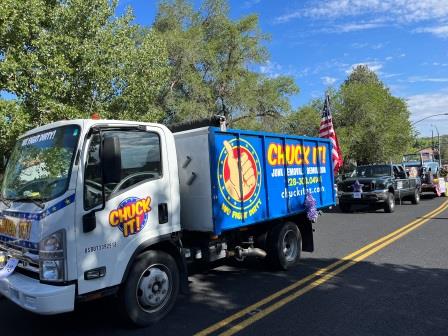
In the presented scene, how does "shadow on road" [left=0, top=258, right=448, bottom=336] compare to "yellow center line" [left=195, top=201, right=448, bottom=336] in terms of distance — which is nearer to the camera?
"shadow on road" [left=0, top=258, right=448, bottom=336]

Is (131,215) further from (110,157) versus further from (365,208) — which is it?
(365,208)

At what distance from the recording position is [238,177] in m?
6.17

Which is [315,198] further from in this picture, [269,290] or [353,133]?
[353,133]

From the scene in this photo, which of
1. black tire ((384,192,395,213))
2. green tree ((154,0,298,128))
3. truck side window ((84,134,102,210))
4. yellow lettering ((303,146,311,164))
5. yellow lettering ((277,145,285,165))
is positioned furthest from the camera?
green tree ((154,0,298,128))

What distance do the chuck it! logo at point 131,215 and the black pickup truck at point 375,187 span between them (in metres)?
13.9

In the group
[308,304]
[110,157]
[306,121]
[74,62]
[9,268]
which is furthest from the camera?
[306,121]

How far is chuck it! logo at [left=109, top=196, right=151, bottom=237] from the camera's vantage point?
4641 mm

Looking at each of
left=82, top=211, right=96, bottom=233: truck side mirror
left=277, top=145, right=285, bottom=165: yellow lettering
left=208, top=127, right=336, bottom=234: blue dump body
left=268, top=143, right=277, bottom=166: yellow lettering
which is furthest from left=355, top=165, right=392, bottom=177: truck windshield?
left=82, top=211, right=96, bottom=233: truck side mirror

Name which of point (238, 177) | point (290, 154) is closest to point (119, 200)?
point (238, 177)

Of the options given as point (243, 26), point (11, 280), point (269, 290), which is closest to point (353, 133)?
point (243, 26)

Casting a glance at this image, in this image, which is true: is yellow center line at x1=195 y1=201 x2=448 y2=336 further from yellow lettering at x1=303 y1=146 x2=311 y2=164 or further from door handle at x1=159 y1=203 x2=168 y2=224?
yellow lettering at x1=303 y1=146 x2=311 y2=164

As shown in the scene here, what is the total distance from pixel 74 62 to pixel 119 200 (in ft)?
30.3

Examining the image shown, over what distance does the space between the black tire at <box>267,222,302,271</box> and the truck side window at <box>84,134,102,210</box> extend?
355 cm

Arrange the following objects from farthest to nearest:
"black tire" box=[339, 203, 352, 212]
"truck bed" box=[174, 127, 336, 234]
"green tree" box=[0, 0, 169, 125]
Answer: "black tire" box=[339, 203, 352, 212], "green tree" box=[0, 0, 169, 125], "truck bed" box=[174, 127, 336, 234]
